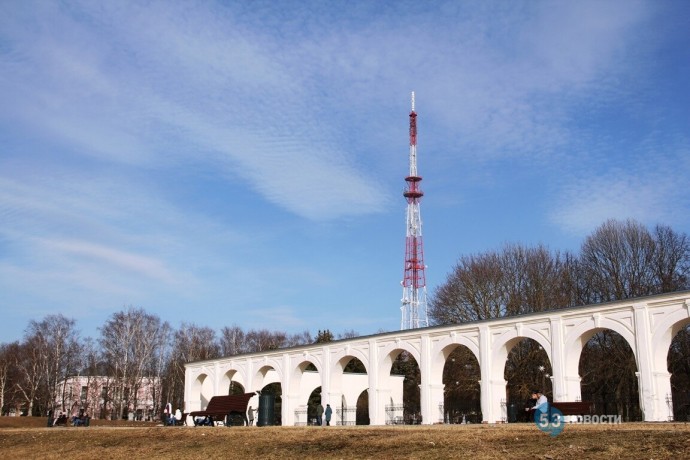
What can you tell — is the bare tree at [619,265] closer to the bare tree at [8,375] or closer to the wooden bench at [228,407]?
the wooden bench at [228,407]

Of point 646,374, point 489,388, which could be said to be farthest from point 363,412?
point 646,374

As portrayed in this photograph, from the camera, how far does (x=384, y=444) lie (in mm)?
14969

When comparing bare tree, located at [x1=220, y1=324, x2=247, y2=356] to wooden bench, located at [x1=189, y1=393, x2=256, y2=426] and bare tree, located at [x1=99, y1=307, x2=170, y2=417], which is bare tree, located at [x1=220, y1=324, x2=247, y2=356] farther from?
wooden bench, located at [x1=189, y1=393, x2=256, y2=426]

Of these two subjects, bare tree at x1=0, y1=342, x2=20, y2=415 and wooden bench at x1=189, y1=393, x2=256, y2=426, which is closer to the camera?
wooden bench at x1=189, y1=393, x2=256, y2=426

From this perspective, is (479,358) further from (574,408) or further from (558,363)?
(574,408)

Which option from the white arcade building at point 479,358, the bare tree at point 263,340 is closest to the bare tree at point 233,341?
the bare tree at point 263,340

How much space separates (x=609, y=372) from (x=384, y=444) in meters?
29.8

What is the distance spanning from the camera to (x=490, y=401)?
28.9 meters

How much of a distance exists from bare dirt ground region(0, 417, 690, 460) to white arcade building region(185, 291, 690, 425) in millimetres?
6858

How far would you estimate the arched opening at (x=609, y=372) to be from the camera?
40188 mm

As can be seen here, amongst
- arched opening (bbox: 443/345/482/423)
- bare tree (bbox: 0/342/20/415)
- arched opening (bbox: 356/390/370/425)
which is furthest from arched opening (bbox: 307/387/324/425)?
bare tree (bbox: 0/342/20/415)

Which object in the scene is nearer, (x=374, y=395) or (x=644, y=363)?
(x=644, y=363)

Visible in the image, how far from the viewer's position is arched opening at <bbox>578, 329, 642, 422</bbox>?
132 feet

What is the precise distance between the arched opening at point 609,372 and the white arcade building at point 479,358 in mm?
11915
